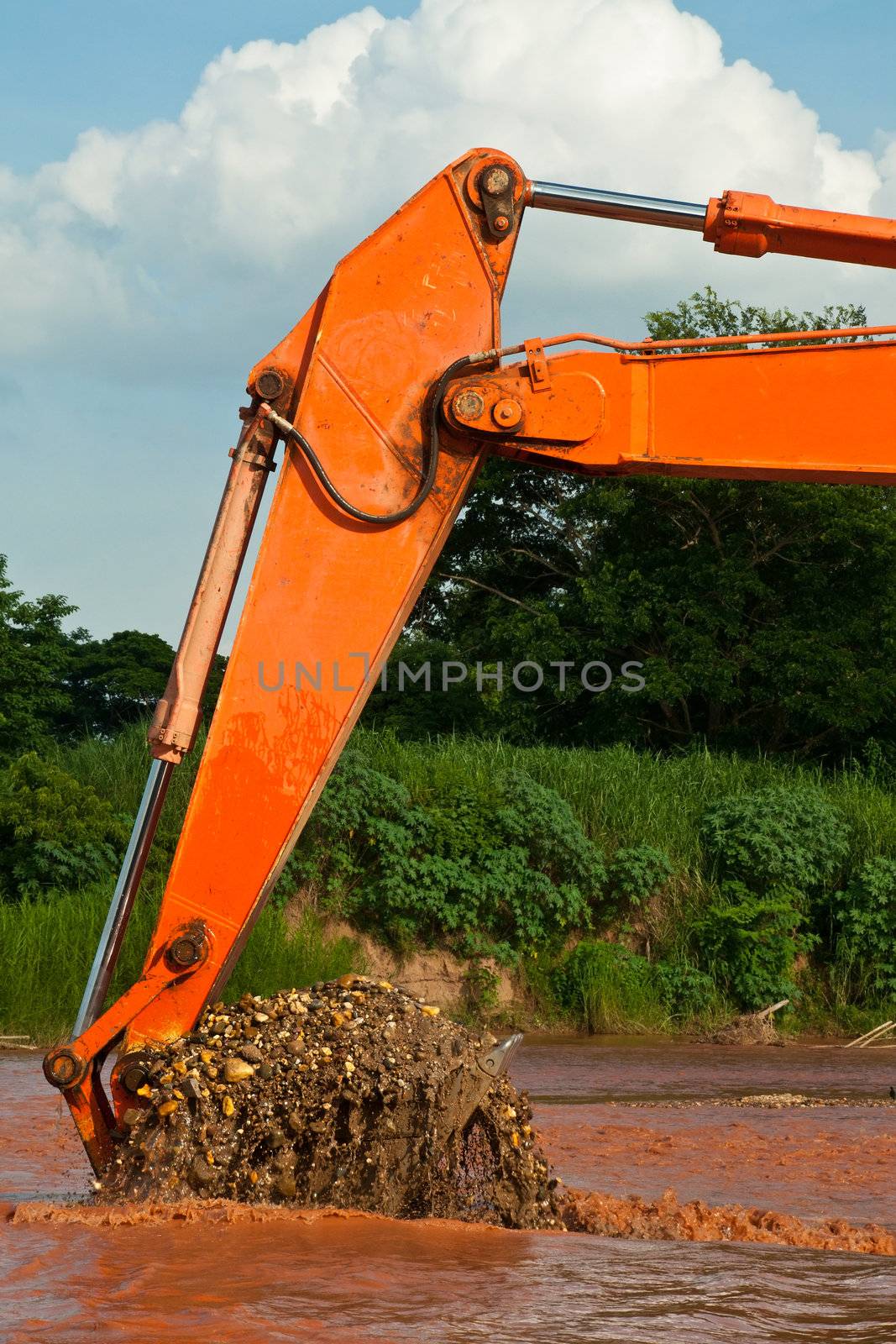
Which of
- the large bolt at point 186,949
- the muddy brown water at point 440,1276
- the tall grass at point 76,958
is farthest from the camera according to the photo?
the tall grass at point 76,958

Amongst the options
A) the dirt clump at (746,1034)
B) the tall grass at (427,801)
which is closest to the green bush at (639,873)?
the tall grass at (427,801)

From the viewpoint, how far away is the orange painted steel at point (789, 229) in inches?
188

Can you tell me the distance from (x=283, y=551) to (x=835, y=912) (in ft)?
34.3

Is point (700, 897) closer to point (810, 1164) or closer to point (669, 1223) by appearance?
point (810, 1164)

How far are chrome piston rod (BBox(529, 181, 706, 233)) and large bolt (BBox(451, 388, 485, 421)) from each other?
0.77m

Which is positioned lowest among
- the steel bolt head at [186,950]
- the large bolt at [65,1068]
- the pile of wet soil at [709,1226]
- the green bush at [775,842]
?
the pile of wet soil at [709,1226]

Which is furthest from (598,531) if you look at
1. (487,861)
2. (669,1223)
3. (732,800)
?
(669,1223)

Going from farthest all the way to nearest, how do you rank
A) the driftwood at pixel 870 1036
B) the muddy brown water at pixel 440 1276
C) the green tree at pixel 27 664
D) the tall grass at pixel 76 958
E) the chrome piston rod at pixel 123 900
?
the green tree at pixel 27 664
the driftwood at pixel 870 1036
the tall grass at pixel 76 958
the chrome piston rod at pixel 123 900
the muddy brown water at pixel 440 1276

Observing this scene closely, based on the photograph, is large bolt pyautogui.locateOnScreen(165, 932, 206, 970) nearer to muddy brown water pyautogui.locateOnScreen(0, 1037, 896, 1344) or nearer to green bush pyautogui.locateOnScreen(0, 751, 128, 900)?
muddy brown water pyautogui.locateOnScreen(0, 1037, 896, 1344)

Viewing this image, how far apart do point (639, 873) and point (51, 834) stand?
18.0 ft

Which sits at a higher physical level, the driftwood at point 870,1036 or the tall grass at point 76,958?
the driftwood at point 870,1036

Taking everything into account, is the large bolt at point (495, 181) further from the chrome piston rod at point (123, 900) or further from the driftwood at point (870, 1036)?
the driftwood at point (870, 1036)

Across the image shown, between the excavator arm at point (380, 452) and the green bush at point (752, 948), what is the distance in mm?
8942

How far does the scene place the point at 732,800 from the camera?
1432cm
